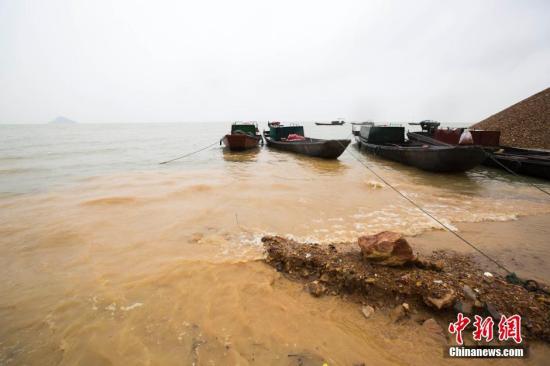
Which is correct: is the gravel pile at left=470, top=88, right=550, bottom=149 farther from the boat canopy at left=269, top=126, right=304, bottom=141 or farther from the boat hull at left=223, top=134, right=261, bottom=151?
the boat hull at left=223, top=134, right=261, bottom=151

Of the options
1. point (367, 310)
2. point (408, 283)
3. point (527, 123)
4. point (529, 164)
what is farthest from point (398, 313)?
point (527, 123)

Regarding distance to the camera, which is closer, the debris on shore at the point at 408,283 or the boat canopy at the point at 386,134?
the debris on shore at the point at 408,283

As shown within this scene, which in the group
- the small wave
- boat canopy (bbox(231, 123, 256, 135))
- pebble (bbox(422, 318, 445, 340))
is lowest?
pebble (bbox(422, 318, 445, 340))

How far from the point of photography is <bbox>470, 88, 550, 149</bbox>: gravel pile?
17.6 m

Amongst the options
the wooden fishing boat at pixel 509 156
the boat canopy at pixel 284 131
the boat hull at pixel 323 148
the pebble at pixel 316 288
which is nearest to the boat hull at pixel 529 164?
the wooden fishing boat at pixel 509 156

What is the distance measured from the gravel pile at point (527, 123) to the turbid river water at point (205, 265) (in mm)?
12968

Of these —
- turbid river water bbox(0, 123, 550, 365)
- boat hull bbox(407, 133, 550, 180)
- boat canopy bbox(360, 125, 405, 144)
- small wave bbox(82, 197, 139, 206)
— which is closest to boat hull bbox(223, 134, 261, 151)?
boat canopy bbox(360, 125, 405, 144)

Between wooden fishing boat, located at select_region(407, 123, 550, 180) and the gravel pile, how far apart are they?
16.3ft

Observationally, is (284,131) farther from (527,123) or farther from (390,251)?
(390,251)

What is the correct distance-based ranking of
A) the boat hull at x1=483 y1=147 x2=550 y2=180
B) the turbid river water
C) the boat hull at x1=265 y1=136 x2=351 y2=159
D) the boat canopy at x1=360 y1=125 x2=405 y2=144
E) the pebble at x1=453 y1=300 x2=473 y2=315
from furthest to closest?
the boat canopy at x1=360 y1=125 x2=405 y2=144 < the boat hull at x1=265 y1=136 x2=351 y2=159 < the boat hull at x1=483 y1=147 x2=550 y2=180 < the pebble at x1=453 y1=300 x2=473 y2=315 < the turbid river water

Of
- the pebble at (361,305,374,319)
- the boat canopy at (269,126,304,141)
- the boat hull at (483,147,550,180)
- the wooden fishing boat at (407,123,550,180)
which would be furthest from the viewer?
the boat canopy at (269,126,304,141)

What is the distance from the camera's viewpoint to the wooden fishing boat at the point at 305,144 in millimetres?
16344

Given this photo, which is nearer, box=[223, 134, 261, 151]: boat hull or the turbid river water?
the turbid river water

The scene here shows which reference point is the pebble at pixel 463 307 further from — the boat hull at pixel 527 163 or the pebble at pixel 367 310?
the boat hull at pixel 527 163
